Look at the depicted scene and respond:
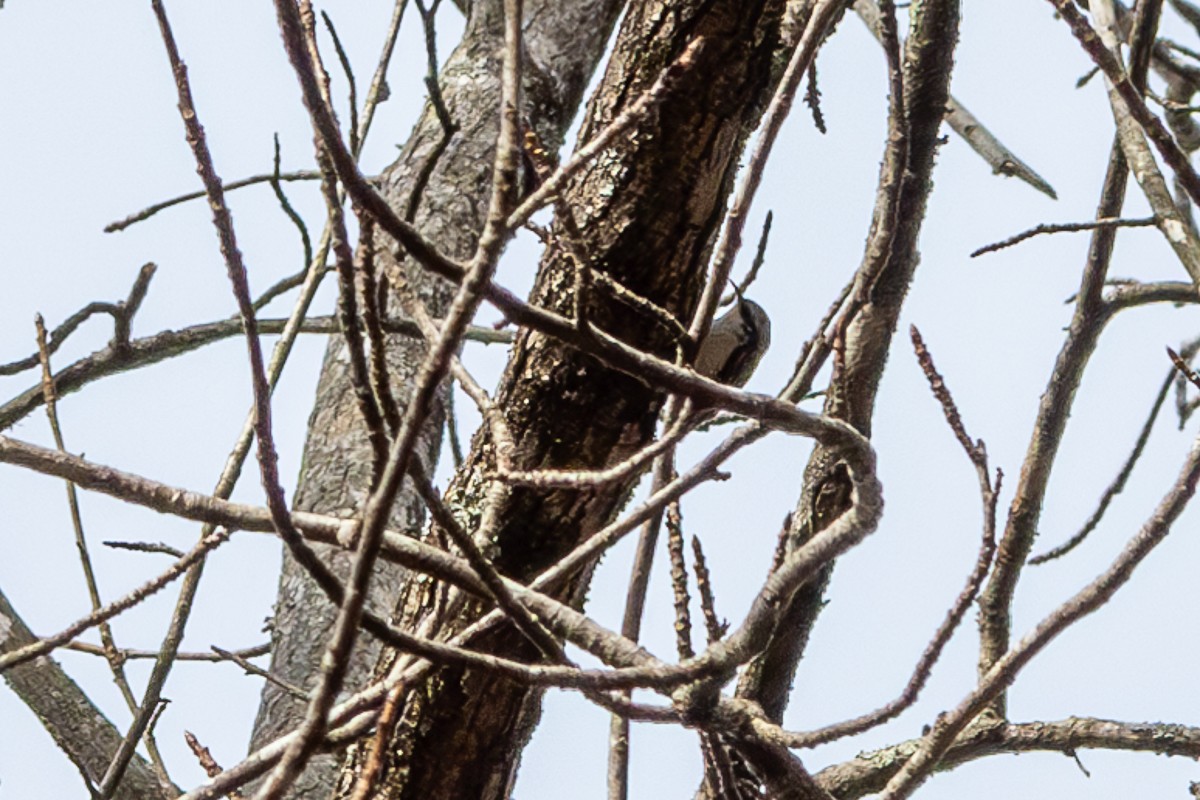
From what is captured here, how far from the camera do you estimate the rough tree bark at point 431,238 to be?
267 cm

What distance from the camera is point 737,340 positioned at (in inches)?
121

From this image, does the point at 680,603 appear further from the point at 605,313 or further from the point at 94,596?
the point at 94,596

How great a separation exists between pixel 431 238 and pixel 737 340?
2.40ft

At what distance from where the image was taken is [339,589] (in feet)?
3.93

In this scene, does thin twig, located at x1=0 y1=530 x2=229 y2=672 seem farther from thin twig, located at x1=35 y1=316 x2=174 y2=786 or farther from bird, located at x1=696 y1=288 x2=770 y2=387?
bird, located at x1=696 y1=288 x2=770 y2=387

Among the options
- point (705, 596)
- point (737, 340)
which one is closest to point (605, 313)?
point (705, 596)

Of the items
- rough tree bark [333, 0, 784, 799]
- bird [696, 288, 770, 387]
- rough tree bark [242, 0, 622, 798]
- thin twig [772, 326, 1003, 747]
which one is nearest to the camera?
thin twig [772, 326, 1003, 747]

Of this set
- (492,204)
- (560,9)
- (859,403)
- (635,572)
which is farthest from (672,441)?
(560,9)

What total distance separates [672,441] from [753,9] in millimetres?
692

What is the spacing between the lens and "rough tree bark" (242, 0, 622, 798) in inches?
105

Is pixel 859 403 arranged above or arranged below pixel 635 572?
above

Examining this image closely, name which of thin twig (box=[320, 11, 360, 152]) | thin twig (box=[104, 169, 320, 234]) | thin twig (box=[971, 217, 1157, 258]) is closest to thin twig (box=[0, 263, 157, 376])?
thin twig (box=[104, 169, 320, 234])

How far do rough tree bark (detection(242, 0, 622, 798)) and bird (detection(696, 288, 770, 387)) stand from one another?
60 cm

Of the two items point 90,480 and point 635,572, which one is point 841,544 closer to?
point 90,480
